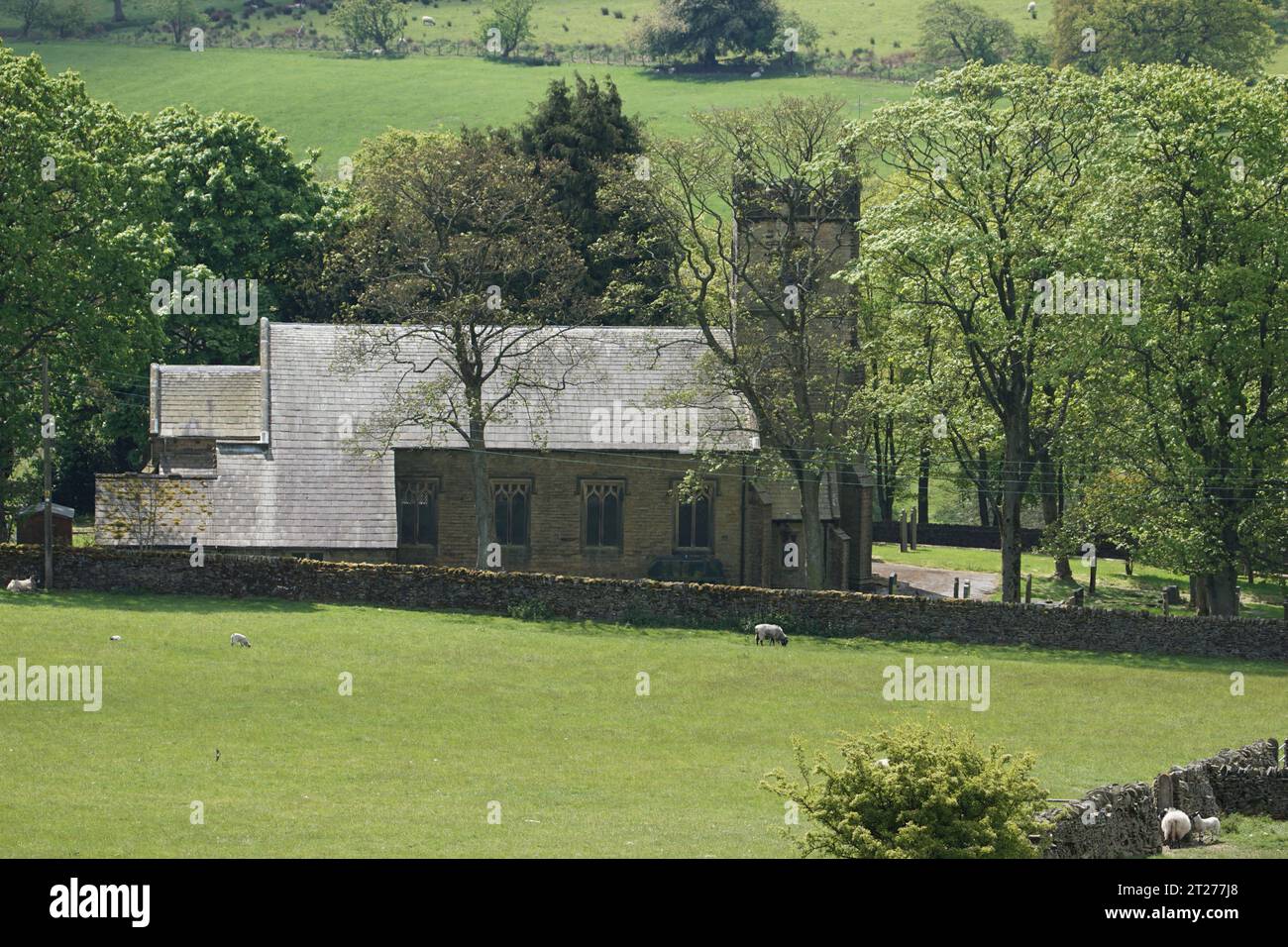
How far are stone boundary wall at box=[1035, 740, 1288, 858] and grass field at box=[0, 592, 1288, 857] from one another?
2.36m

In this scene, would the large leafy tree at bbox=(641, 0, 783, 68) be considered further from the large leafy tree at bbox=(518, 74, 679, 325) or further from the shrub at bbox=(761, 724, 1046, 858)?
the shrub at bbox=(761, 724, 1046, 858)

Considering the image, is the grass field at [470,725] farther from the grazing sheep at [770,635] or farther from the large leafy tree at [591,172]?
the large leafy tree at [591,172]

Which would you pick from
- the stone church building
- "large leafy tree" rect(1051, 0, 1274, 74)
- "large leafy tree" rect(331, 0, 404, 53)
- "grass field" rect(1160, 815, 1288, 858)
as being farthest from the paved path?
"large leafy tree" rect(331, 0, 404, 53)

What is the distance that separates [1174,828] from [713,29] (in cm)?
12531

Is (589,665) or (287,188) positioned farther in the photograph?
(287,188)

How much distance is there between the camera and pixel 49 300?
5431cm

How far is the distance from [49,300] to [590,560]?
2035cm

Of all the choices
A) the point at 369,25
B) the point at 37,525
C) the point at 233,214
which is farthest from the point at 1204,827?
the point at 369,25

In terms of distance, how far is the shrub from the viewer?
2123cm

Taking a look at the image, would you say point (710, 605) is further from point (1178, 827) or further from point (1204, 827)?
point (1178, 827)

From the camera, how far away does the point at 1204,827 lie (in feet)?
91.2

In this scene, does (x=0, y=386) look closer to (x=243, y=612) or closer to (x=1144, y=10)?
(x=243, y=612)
